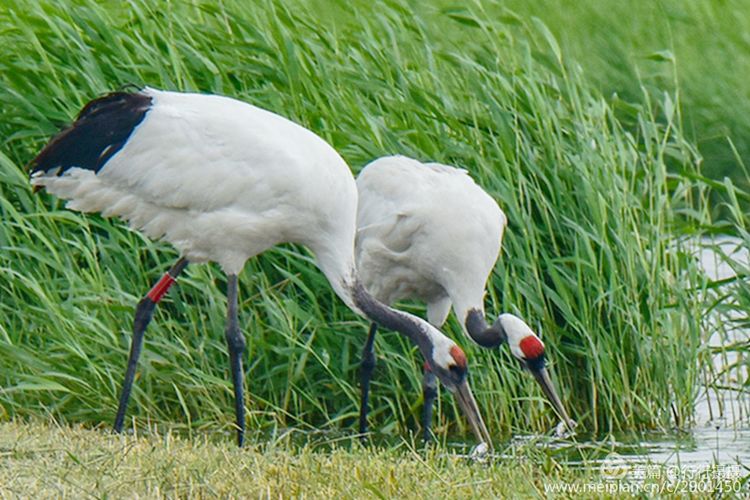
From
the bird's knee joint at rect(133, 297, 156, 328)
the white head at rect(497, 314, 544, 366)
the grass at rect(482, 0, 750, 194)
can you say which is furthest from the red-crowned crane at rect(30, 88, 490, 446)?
the grass at rect(482, 0, 750, 194)

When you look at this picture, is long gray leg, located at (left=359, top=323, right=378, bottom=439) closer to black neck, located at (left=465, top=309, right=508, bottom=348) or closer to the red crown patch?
black neck, located at (left=465, top=309, right=508, bottom=348)

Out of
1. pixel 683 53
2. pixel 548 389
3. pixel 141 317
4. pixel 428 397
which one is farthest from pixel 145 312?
pixel 683 53

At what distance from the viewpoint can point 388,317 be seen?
6.39 metres

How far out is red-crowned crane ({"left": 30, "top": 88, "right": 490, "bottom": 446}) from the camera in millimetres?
6348

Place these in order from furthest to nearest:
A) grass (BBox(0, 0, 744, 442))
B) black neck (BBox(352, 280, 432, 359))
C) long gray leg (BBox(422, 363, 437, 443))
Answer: grass (BBox(0, 0, 744, 442)) < long gray leg (BBox(422, 363, 437, 443)) < black neck (BBox(352, 280, 432, 359))

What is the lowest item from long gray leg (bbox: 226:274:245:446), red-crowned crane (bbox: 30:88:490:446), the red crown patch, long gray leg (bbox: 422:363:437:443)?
long gray leg (bbox: 422:363:437:443)

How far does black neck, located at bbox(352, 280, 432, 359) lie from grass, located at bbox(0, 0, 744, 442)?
1.09 feet

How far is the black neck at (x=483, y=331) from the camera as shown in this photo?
21.5 ft

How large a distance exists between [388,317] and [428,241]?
0.55 meters

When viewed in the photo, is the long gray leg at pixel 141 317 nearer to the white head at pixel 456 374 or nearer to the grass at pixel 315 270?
the grass at pixel 315 270

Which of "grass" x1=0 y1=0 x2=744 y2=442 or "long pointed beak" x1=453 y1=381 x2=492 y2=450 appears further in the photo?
"grass" x1=0 y1=0 x2=744 y2=442

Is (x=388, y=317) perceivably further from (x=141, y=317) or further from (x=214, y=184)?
(x=141, y=317)

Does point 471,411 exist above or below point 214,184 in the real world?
below

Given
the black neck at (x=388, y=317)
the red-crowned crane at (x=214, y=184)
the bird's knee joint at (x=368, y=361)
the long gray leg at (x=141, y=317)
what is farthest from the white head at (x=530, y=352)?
the long gray leg at (x=141, y=317)
